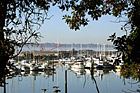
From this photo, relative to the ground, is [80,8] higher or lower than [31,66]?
higher

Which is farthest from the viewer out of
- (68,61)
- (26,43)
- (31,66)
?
(68,61)

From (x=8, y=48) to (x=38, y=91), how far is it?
64.4 ft

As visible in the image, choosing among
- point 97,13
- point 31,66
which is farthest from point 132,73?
point 31,66

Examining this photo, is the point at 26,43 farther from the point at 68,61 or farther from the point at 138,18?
the point at 68,61

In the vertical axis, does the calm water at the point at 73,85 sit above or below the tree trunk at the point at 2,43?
below

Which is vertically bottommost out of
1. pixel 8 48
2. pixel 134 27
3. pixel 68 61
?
pixel 68 61

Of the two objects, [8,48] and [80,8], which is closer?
[8,48]

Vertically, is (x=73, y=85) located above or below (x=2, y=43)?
below

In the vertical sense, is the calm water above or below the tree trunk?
below

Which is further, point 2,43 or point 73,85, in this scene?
point 73,85

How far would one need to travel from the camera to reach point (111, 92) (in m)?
21.6

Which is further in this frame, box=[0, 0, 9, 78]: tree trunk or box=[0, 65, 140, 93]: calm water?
box=[0, 65, 140, 93]: calm water

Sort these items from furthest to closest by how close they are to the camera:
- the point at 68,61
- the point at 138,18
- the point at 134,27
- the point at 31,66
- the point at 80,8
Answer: the point at 68,61 → the point at 31,66 → the point at 80,8 → the point at 134,27 → the point at 138,18

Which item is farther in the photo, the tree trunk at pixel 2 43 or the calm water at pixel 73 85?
the calm water at pixel 73 85
